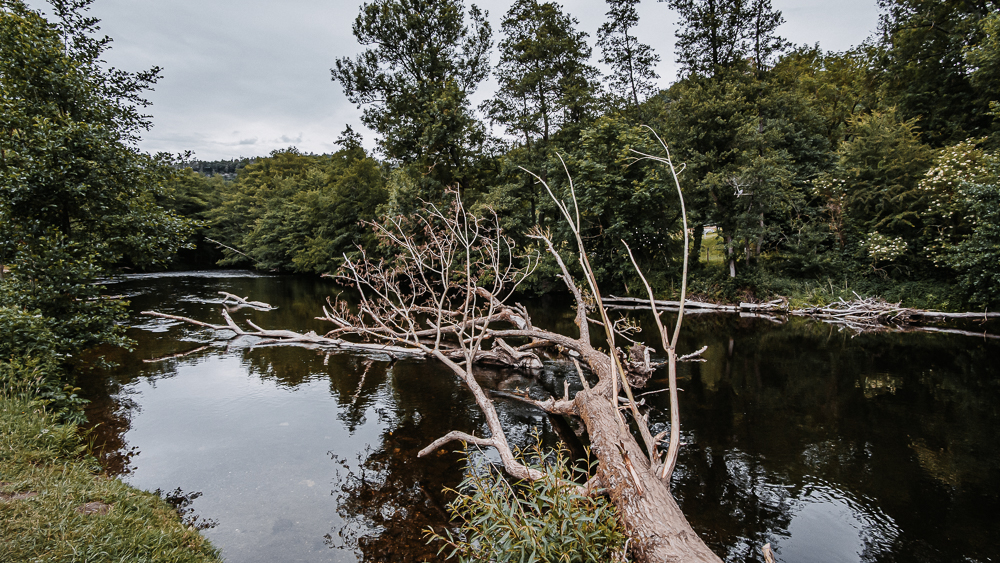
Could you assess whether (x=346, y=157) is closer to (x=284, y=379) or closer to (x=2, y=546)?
(x=284, y=379)

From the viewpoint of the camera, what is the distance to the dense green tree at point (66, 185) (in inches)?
211

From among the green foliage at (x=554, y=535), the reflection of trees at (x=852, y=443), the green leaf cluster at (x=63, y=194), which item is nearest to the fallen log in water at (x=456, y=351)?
the green leaf cluster at (x=63, y=194)

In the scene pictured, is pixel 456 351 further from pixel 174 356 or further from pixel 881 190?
pixel 881 190

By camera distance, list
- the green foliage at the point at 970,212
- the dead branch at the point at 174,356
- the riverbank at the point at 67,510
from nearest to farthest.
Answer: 1. the riverbank at the point at 67,510
2. the dead branch at the point at 174,356
3. the green foliage at the point at 970,212

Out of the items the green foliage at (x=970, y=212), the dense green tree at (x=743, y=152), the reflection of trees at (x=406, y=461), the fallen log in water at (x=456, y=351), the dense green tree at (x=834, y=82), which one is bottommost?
the reflection of trees at (x=406, y=461)

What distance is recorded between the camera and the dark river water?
357cm

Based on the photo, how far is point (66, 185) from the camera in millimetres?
5664

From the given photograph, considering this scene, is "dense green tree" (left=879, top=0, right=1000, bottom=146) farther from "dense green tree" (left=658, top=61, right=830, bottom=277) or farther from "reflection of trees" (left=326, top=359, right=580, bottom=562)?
"reflection of trees" (left=326, top=359, right=580, bottom=562)

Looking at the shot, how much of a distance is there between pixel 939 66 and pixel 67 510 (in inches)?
973

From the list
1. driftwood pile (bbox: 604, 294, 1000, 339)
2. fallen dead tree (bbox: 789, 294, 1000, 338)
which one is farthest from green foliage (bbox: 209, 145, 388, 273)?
fallen dead tree (bbox: 789, 294, 1000, 338)

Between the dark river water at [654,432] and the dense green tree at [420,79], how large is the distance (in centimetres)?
1151

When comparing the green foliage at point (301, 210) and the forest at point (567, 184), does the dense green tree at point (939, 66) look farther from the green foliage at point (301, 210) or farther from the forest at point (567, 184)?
the green foliage at point (301, 210)

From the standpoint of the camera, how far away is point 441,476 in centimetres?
444

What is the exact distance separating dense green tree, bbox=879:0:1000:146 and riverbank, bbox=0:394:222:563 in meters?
21.5
